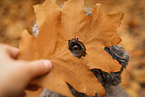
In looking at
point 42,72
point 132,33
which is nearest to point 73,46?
point 42,72

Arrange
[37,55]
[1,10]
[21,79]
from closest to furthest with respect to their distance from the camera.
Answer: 1. [21,79]
2. [37,55]
3. [1,10]

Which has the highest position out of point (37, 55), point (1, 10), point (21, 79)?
point (1, 10)

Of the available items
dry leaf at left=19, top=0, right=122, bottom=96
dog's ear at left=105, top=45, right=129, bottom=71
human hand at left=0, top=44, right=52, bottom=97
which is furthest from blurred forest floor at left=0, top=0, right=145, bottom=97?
human hand at left=0, top=44, right=52, bottom=97

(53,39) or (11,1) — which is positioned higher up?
(11,1)

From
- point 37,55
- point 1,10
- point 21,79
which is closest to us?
point 21,79

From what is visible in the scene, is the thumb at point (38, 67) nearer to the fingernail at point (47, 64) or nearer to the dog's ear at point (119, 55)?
the fingernail at point (47, 64)

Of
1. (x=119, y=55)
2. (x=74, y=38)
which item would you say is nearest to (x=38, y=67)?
(x=74, y=38)

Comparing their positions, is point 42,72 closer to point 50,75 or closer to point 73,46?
point 50,75
